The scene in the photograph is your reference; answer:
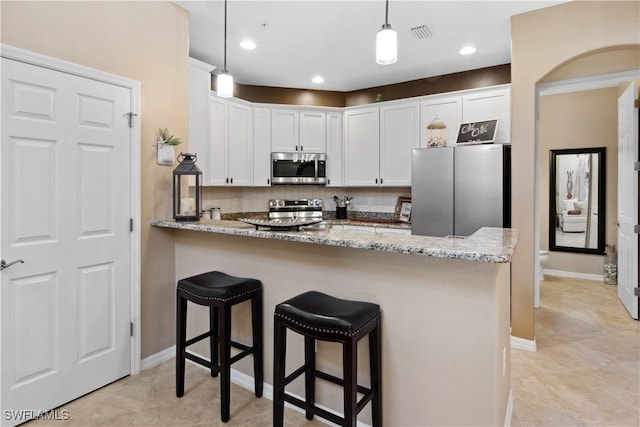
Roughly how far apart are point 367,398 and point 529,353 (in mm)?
2040

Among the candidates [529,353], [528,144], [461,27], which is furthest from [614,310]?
[461,27]

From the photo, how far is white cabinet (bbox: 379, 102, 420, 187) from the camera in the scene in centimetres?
444

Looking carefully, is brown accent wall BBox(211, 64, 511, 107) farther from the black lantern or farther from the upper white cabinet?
the black lantern

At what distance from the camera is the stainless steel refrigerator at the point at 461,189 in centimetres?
325

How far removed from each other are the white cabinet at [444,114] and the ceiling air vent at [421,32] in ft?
3.25

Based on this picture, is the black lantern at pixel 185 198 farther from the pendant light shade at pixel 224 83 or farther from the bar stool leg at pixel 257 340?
the bar stool leg at pixel 257 340

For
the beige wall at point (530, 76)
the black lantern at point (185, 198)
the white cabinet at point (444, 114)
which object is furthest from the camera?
the white cabinet at point (444, 114)

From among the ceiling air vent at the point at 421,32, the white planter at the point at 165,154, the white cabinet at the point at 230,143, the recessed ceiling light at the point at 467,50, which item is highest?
the recessed ceiling light at the point at 467,50

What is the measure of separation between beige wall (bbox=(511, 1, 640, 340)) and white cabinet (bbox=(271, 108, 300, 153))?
2679 millimetres

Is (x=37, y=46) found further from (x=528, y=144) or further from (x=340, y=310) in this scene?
(x=528, y=144)

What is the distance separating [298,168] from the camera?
480 centimetres

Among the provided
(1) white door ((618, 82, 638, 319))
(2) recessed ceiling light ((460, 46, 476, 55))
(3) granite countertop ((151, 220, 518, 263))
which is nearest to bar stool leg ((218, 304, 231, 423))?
(3) granite countertop ((151, 220, 518, 263))

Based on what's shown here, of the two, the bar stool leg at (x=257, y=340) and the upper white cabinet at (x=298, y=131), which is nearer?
the bar stool leg at (x=257, y=340)

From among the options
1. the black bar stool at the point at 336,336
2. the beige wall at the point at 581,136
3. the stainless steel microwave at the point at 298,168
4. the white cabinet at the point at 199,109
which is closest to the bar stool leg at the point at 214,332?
the black bar stool at the point at 336,336
